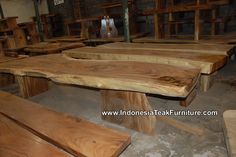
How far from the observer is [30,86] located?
96.5 inches

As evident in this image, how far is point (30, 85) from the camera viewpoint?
96.4 inches

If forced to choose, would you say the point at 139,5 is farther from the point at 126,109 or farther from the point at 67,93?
the point at 126,109

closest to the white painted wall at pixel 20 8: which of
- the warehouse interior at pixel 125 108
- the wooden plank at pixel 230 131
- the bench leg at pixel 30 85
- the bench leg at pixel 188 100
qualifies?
the warehouse interior at pixel 125 108

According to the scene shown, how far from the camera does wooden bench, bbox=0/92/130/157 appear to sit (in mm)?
855

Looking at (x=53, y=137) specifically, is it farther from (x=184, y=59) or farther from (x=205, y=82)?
(x=205, y=82)

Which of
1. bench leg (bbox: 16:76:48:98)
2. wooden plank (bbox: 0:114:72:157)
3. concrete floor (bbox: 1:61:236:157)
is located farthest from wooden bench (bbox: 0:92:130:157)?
bench leg (bbox: 16:76:48:98)

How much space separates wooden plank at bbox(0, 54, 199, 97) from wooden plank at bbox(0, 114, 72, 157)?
A: 20.6 inches

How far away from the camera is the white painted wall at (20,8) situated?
24.7 feet

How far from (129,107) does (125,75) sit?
1.16ft

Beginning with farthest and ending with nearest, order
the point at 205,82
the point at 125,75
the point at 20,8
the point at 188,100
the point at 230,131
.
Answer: the point at 20,8, the point at 205,82, the point at 188,100, the point at 125,75, the point at 230,131

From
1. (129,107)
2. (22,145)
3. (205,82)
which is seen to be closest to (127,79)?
(129,107)

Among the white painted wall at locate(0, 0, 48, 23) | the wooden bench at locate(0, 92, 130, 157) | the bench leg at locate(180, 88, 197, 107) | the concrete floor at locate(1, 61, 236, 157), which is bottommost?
the concrete floor at locate(1, 61, 236, 157)

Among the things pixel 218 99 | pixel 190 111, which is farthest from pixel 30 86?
pixel 218 99

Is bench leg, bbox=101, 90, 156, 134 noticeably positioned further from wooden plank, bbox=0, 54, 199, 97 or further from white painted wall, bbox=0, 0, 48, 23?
white painted wall, bbox=0, 0, 48, 23
